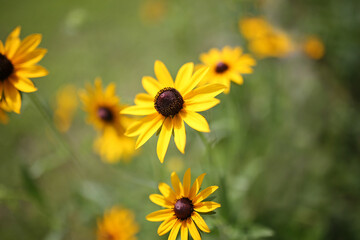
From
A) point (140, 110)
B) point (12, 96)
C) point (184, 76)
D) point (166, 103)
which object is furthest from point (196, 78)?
point (12, 96)

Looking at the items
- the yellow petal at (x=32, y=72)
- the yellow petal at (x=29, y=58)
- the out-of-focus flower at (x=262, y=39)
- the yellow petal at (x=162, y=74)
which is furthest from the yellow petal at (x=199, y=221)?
the out-of-focus flower at (x=262, y=39)

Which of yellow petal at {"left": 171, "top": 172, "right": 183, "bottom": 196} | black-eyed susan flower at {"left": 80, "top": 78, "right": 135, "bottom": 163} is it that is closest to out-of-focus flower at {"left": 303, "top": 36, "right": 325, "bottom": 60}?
black-eyed susan flower at {"left": 80, "top": 78, "right": 135, "bottom": 163}

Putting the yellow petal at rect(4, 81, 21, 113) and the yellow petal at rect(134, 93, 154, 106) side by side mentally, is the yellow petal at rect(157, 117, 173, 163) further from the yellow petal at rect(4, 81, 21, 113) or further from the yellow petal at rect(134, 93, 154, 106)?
the yellow petal at rect(4, 81, 21, 113)

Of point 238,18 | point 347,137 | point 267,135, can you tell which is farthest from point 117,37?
point 347,137

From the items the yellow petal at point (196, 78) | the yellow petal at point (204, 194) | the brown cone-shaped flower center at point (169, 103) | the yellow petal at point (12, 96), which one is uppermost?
the yellow petal at point (196, 78)

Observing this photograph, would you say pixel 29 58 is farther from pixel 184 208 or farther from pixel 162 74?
pixel 184 208

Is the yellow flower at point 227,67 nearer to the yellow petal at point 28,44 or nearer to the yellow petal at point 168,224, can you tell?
the yellow petal at point 168,224

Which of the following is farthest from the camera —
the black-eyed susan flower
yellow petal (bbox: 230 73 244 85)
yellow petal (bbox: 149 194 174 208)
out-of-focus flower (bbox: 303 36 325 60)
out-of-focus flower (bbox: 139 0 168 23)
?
out-of-focus flower (bbox: 139 0 168 23)
